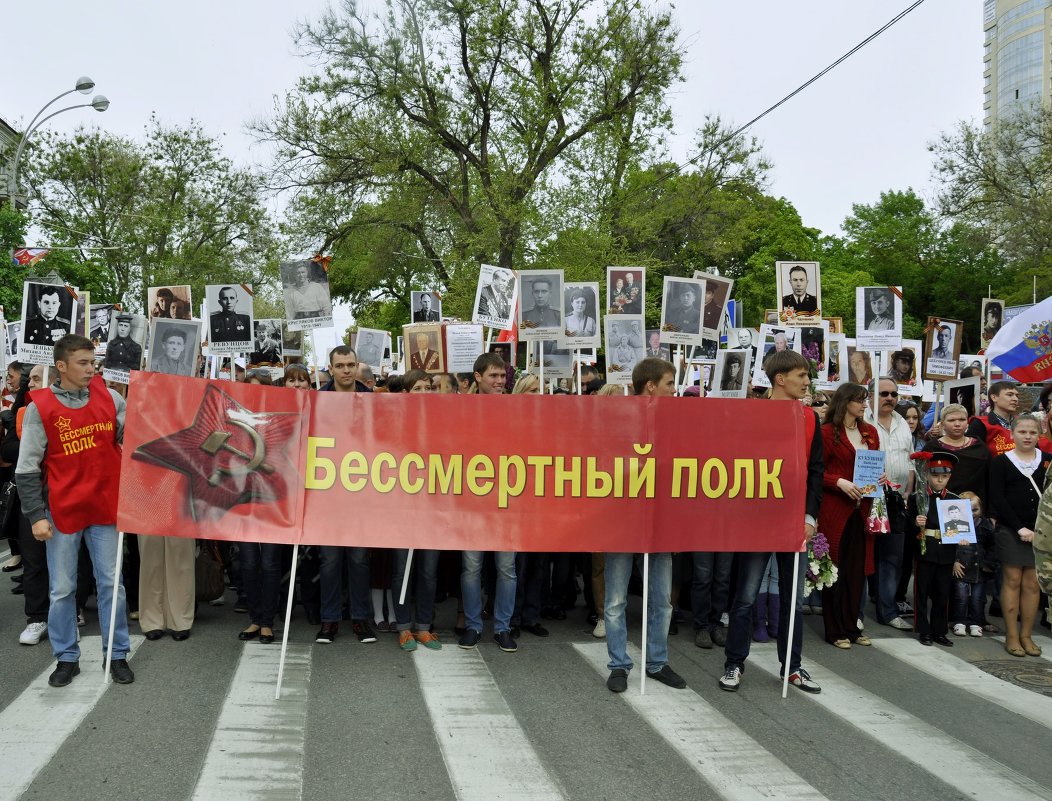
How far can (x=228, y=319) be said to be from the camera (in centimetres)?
1142

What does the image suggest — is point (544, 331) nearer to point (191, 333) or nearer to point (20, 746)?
point (191, 333)

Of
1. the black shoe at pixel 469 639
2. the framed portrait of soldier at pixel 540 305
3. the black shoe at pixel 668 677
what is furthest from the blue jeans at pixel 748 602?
the framed portrait of soldier at pixel 540 305

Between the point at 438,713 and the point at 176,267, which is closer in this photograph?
the point at 438,713

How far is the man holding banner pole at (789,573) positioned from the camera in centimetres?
620

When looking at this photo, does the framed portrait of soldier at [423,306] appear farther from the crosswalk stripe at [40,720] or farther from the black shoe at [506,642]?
the crosswalk stripe at [40,720]

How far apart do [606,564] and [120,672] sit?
3140 millimetres

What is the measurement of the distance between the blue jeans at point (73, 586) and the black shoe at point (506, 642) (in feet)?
8.41

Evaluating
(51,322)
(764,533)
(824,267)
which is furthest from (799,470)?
(824,267)

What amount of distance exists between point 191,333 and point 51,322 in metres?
1.82

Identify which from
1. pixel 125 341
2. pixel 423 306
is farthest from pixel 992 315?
pixel 125 341

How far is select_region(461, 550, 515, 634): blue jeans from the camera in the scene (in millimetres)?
7098

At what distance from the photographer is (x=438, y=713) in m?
5.52

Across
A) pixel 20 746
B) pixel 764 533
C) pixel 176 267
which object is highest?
pixel 176 267

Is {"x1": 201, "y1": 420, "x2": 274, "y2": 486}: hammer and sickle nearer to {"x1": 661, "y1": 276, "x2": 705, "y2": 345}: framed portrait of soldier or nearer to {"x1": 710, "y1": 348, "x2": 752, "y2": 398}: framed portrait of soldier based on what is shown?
{"x1": 661, "y1": 276, "x2": 705, "y2": 345}: framed portrait of soldier
